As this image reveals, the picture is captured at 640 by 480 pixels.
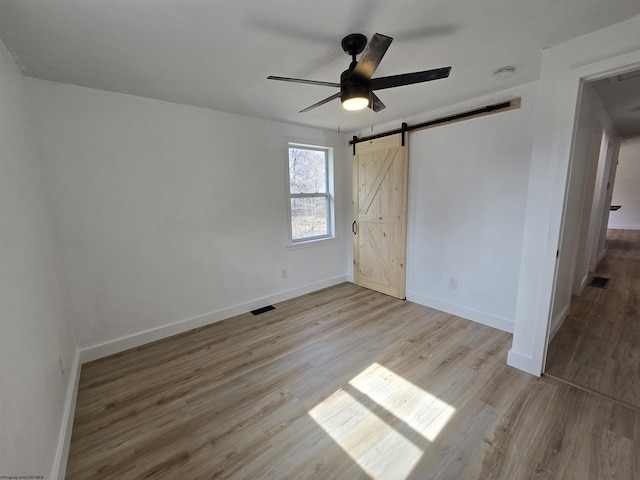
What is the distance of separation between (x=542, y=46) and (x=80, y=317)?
14.2ft

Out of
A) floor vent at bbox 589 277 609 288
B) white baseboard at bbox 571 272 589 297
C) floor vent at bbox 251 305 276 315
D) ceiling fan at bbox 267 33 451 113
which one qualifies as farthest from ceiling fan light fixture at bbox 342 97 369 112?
floor vent at bbox 589 277 609 288

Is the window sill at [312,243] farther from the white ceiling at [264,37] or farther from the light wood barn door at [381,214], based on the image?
the white ceiling at [264,37]

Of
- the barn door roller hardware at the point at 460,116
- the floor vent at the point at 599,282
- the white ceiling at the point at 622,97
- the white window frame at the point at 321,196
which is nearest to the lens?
the white ceiling at the point at 622,97

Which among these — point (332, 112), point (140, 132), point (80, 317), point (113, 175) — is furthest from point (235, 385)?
point (332, 112)

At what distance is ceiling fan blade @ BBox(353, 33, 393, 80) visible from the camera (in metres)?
1.30

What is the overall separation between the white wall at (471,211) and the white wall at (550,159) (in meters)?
0.68

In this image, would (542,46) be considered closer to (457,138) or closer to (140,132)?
(457,138)

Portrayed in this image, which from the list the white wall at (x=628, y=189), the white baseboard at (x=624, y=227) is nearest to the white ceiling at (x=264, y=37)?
the white wall at (x=628, y=189)

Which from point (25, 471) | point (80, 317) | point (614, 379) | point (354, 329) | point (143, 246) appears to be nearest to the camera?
point (25, 471)

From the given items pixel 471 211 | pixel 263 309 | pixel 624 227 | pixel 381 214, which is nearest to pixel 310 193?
pixel 381 214

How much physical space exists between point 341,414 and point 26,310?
6.41ft

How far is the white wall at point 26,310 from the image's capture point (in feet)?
3.61

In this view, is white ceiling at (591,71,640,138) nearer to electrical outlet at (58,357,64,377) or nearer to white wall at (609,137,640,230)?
electrical outlet at (58,357,64,377)

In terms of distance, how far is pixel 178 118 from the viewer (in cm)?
276
